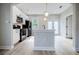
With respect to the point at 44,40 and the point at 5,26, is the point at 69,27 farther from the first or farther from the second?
the point at 5,26

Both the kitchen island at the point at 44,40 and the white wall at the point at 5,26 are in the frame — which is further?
the white wall at the point at 5,26

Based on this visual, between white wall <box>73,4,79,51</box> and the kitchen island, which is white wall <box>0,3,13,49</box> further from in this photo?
white wall <box>73,4,79,51</box>

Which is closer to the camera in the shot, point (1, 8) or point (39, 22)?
point (1, 8)

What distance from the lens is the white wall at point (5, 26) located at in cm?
540

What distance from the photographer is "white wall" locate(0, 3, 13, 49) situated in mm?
5398

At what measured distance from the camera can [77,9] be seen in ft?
16.5

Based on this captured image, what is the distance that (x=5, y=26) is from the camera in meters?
5.44

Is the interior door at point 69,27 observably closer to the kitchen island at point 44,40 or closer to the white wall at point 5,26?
the kitchen island at point 44,40

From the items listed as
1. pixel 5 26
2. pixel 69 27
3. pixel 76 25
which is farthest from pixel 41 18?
pixel 76 25

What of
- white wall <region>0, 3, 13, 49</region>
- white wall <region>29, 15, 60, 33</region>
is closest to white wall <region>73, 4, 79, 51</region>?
white wall <region>0, 3, 13, 49</region>

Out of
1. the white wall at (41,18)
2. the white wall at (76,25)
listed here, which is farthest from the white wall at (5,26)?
the white wall at (41,18)

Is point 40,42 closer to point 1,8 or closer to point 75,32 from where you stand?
point 75,32
